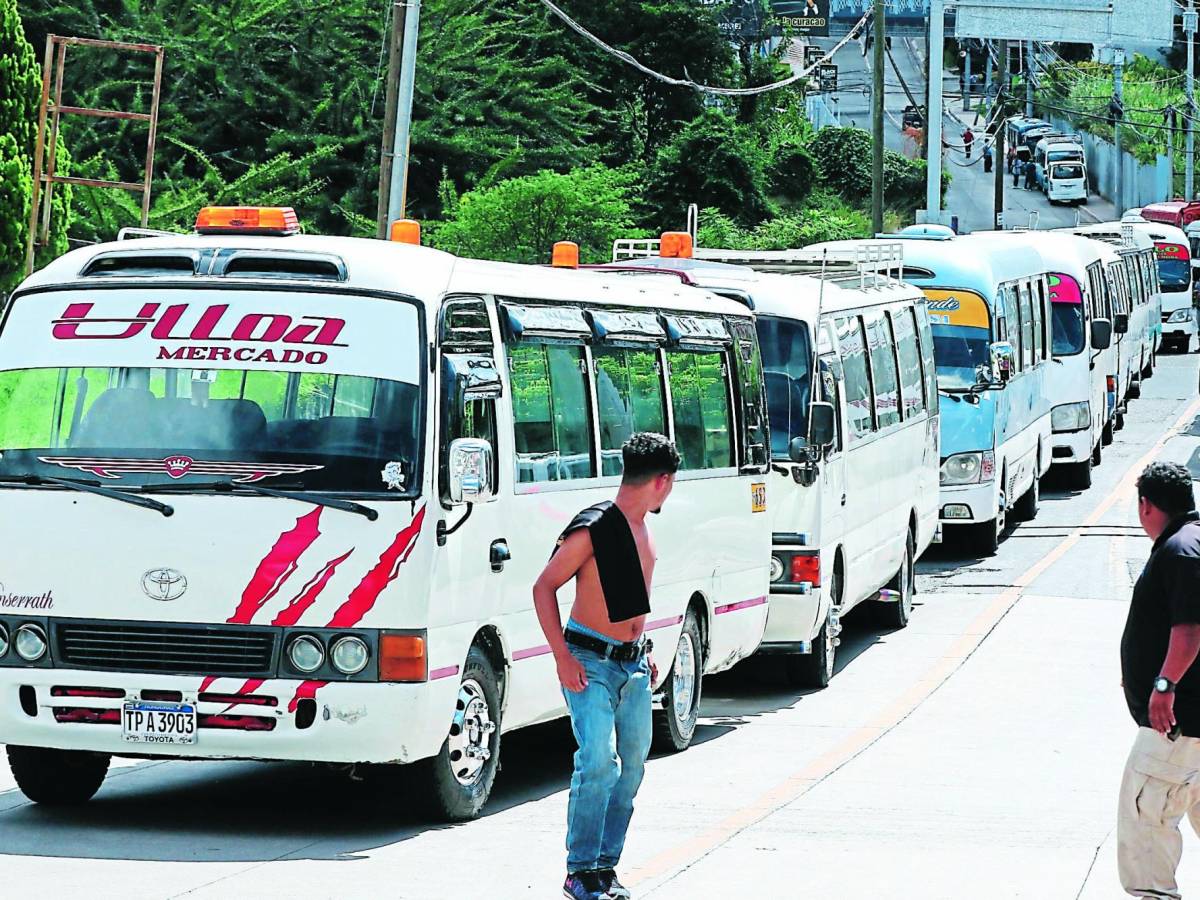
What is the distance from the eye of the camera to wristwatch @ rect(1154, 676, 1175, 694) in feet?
22.7

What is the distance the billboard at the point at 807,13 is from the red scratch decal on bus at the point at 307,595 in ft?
308

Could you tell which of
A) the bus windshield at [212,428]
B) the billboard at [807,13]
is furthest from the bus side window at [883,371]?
the billboard at [807,13]

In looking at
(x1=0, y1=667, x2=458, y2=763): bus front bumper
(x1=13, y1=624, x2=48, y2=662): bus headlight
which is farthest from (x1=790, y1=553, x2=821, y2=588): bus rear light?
(x1=13, y1=624, x2=48, y2=662): bus headlight

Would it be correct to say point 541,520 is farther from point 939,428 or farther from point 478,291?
point 939,428

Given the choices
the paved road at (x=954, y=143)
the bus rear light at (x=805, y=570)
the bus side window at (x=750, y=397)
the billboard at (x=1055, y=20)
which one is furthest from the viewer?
the paved road at (x=954, y=143)

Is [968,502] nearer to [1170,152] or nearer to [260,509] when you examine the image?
[260,509]

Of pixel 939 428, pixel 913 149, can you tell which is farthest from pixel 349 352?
pixel 913 149

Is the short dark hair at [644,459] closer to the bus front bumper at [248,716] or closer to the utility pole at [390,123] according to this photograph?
the bus front bumper at [248,716]

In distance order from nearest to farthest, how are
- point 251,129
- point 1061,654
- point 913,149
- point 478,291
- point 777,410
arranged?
point 478,291 < point 777,410 < point 1061,654 < point 251,129 < point 913,149

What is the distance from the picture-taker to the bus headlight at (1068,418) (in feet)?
91.1

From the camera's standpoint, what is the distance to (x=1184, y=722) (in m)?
7.02

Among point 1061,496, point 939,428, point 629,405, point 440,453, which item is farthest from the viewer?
point 1061,496

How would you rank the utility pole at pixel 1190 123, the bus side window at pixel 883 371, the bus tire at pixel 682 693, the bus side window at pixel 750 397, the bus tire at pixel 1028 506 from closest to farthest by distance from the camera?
the bus tire at pixel 682 693 < the bus side window at pixel 750 397 < the bus side window at pixel 883 371 < the bus tire at pixel 1028 506 < the utility pole at pixel 1190 123

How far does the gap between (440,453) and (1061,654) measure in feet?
26.8
